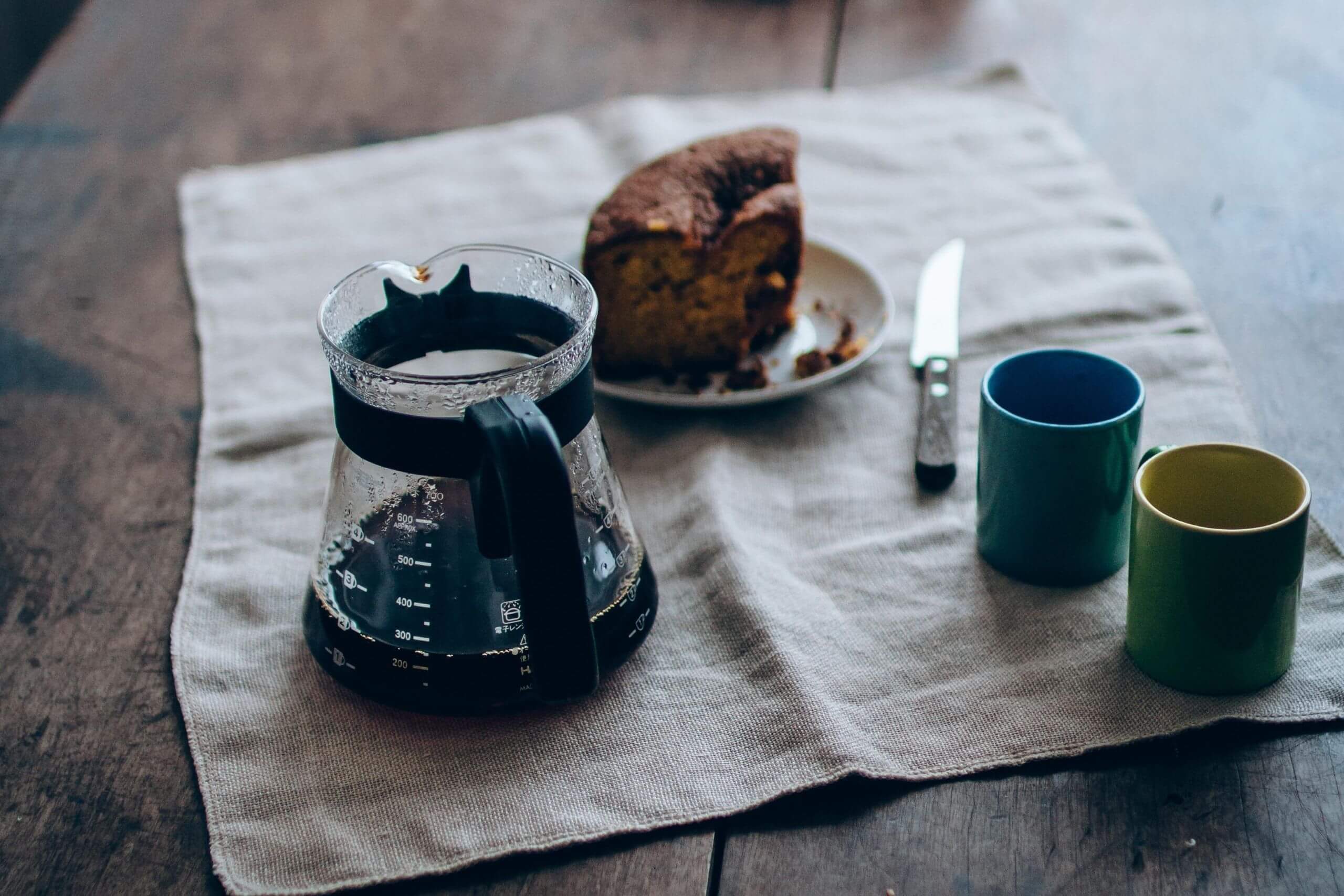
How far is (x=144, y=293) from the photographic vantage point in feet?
3.85

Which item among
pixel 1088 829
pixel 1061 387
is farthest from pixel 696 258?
pixel 1088 829

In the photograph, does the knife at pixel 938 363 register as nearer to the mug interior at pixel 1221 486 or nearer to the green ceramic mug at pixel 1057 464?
the green ceramic mug at pixel 1057 464

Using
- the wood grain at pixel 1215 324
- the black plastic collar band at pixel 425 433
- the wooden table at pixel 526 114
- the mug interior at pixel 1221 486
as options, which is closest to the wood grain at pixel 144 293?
the wooden table at pixel 526 114

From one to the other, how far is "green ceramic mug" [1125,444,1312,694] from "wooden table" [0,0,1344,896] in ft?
0.14

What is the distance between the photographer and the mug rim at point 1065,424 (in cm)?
71

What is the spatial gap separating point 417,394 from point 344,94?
105cm

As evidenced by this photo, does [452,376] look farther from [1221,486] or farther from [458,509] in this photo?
[1221,486]

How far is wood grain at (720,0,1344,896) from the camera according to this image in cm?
61

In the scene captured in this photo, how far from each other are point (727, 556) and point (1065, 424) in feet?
0.79

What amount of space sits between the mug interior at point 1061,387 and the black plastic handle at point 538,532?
331 mm

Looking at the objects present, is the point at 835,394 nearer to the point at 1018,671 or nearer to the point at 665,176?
the point at 665,176

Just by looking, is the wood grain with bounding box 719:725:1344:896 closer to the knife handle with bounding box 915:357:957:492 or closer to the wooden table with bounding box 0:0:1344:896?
the wooden table with bounding box 0:0:1344:896

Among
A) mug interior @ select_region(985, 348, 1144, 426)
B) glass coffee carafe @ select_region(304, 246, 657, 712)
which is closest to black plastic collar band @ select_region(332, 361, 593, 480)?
glass coffee carafe @ select_region(304, 246, 657, 712)

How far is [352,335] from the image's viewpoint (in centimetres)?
69
